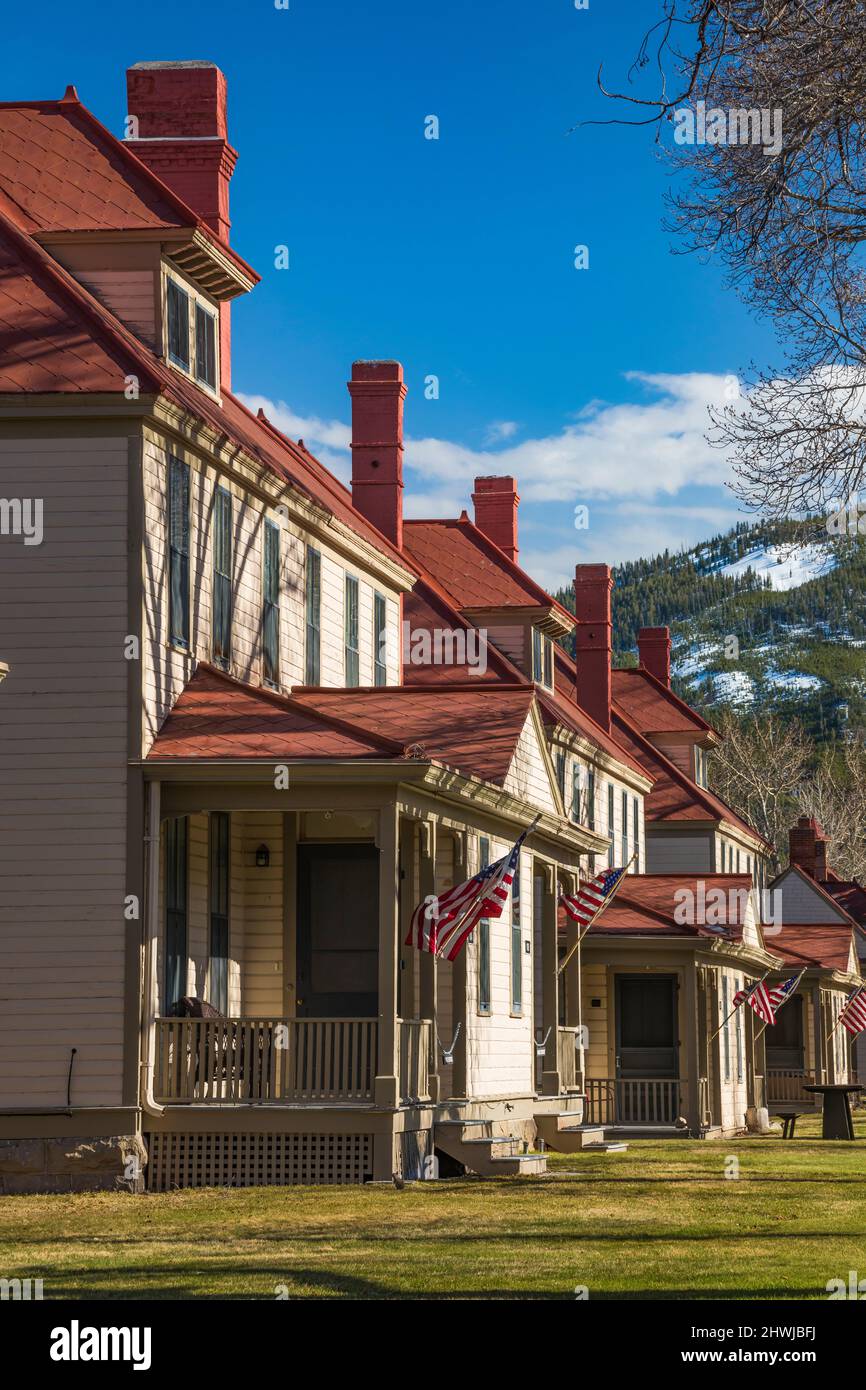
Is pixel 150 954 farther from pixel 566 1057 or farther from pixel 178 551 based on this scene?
pixel 566 1057

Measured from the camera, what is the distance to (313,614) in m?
26.0

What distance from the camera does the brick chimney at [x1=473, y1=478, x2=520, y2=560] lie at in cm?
4247

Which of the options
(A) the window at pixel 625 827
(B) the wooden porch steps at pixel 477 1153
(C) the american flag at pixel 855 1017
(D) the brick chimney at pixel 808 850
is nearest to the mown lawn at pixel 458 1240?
(B) the wooden porch steps at pixel 477 1153

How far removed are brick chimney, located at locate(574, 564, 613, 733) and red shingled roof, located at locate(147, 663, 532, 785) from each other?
20.8 m

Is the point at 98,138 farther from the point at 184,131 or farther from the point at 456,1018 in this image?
the point at 456,1018

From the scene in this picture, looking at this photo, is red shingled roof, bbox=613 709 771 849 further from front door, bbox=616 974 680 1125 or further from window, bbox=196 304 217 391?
window, bbox=196 304 217 391

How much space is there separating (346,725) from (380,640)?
9.05 m

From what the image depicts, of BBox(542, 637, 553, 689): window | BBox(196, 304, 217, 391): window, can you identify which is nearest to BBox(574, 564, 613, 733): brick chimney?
BBox(542, 637, 553, 689): window

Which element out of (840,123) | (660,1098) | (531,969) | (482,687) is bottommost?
(660,1098)

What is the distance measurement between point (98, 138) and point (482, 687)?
7917 mm

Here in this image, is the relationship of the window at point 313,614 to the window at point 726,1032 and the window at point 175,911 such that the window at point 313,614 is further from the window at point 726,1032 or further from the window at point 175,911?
the window at point 726,1032

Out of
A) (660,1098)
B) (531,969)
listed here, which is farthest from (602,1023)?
(531,969)

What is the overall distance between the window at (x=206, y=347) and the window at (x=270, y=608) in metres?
1.89

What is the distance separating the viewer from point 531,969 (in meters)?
29.3
